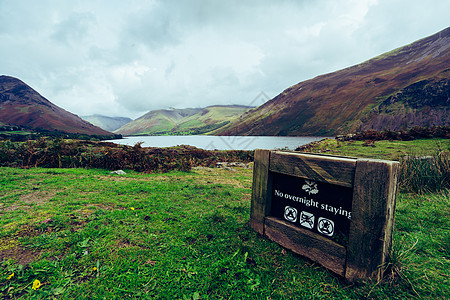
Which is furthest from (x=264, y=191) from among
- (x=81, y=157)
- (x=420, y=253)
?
(x=81, y=157)

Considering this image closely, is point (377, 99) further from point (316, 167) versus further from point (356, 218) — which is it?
point (356, 218)

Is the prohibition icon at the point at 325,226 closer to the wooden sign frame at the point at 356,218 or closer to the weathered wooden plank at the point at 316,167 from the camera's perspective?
the wooden sign frame at the point at 356,218

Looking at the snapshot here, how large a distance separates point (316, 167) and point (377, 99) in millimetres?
135793

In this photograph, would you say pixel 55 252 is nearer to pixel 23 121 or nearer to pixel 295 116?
pixel 23 121

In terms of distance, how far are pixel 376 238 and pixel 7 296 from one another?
14.5 feet

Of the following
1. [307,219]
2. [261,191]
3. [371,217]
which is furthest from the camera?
[261,191]

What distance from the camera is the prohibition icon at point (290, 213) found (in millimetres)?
3107

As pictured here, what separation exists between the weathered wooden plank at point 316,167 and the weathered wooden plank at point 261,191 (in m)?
0.15

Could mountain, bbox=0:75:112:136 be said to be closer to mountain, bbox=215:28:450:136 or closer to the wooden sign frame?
mountain, bbox=215:28:450:136

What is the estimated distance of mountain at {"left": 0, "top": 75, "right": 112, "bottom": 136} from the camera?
7699 centimetres

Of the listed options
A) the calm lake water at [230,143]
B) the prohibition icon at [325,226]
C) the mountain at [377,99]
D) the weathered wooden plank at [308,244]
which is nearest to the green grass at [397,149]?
the calm lake water at [230,143]

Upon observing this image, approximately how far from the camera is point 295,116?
133625mm

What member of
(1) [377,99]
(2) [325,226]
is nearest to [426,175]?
(2) [325,226]

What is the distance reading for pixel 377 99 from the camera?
102m
